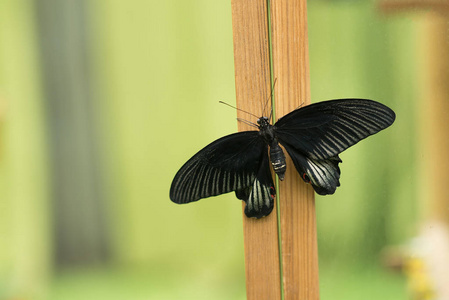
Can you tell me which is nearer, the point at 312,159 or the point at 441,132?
the point at 312,159

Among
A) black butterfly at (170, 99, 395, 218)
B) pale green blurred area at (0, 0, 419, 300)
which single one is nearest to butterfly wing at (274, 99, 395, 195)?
black butterfly at (170, 99, 395, 218)

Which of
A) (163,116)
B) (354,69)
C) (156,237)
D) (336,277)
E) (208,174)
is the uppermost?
(354,69)

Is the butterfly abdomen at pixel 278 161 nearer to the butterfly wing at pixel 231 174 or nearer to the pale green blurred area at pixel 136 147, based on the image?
the butterfly wing at pixel 231 174

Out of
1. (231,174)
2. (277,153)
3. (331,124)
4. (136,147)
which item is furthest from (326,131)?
(136,147)

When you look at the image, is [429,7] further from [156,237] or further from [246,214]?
[156,237]

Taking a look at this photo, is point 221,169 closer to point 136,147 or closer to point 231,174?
point 231,174

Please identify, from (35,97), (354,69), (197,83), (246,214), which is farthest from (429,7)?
(35,97)

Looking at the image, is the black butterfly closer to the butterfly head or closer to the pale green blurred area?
the butterfly head
